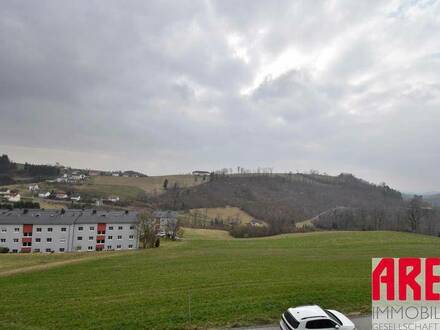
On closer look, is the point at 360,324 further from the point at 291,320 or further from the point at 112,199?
the point at 112,199

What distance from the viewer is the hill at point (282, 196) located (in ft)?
407

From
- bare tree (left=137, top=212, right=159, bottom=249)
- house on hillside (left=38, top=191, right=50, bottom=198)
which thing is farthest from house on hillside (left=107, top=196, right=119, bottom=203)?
bare tree (left=137, top=212, right=159, bottom=249)

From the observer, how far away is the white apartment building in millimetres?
55938

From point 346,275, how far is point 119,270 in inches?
696

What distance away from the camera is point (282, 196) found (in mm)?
154125

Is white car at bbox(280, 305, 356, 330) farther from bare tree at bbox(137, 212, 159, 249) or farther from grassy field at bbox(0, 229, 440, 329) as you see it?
bare tree at bbox(137, 212, 159, 249)

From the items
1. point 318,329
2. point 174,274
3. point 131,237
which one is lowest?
point 131,237

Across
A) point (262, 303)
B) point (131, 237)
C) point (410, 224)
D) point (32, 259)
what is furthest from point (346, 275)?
point (410, 224)

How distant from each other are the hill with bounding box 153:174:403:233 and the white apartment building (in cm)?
5662

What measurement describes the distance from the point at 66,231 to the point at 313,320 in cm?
5801

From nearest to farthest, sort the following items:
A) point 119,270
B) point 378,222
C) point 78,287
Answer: point 78,287, point 119,270, point 378,222

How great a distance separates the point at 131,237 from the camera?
61.9m

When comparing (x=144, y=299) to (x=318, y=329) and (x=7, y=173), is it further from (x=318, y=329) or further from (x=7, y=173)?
(x=7, y=173)

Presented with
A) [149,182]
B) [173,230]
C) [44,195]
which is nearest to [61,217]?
[173,230]
